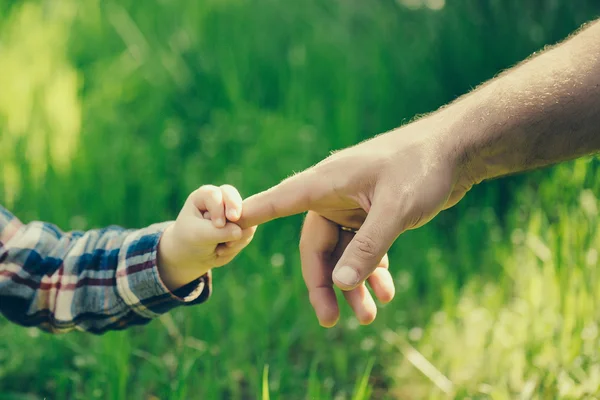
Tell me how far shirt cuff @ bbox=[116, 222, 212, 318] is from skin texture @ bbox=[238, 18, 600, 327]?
0.25 m

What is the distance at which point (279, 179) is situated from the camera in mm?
2658

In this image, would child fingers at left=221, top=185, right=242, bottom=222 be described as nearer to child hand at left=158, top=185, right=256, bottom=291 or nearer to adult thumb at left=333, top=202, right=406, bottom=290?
child hand at left=158, top=185, right=256, bottom=291

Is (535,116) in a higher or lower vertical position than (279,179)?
higher

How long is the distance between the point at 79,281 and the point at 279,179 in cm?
A: 113

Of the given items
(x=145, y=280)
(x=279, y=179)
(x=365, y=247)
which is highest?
(x=365, y=247)

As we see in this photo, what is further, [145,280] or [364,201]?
[145,280]

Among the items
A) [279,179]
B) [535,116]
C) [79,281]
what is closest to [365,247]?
[535,116]

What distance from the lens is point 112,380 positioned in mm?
1763

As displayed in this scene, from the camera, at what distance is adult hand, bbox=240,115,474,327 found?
4.26 ft

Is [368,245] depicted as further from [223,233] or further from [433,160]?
[223,233]

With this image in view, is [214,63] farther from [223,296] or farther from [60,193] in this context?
[223,296]

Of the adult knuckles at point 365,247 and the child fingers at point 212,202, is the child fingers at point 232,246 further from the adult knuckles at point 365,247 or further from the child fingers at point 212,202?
the adult knuckles at point 365,247

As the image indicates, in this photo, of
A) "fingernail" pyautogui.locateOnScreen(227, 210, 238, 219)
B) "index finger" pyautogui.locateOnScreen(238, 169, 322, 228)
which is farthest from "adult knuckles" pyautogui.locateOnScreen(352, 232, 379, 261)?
"fingernail" pyautogui.locateOnScreen(227, 210, 238, 219)

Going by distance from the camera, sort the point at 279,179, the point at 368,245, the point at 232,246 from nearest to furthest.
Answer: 1. the point at 368,245
2. the point at 232,246
3. the point at 279,179
